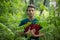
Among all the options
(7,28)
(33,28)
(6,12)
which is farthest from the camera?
(6,12)

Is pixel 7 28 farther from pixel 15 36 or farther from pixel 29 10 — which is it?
pixel 29 10

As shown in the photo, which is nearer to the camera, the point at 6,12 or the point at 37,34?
the point at 37,34

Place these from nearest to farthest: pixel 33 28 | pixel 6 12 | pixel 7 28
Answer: pixel 7 28 → pixel 33 28 → pixel 6 12

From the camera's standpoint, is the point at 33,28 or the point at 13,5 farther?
the point at 13,5

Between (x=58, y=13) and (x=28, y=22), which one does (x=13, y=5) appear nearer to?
(x=28, y=22)

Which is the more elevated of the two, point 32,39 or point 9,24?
point 9,24

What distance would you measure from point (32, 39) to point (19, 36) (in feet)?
0.75

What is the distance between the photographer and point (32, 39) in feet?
11.0

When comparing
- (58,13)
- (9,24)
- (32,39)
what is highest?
(58,13)

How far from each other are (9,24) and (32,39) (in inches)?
19.4

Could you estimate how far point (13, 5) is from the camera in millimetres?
4117

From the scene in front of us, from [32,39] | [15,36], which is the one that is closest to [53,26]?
[32,39]

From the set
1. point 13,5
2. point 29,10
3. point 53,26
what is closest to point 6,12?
point 13,5

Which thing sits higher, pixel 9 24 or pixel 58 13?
pixel 58 13
